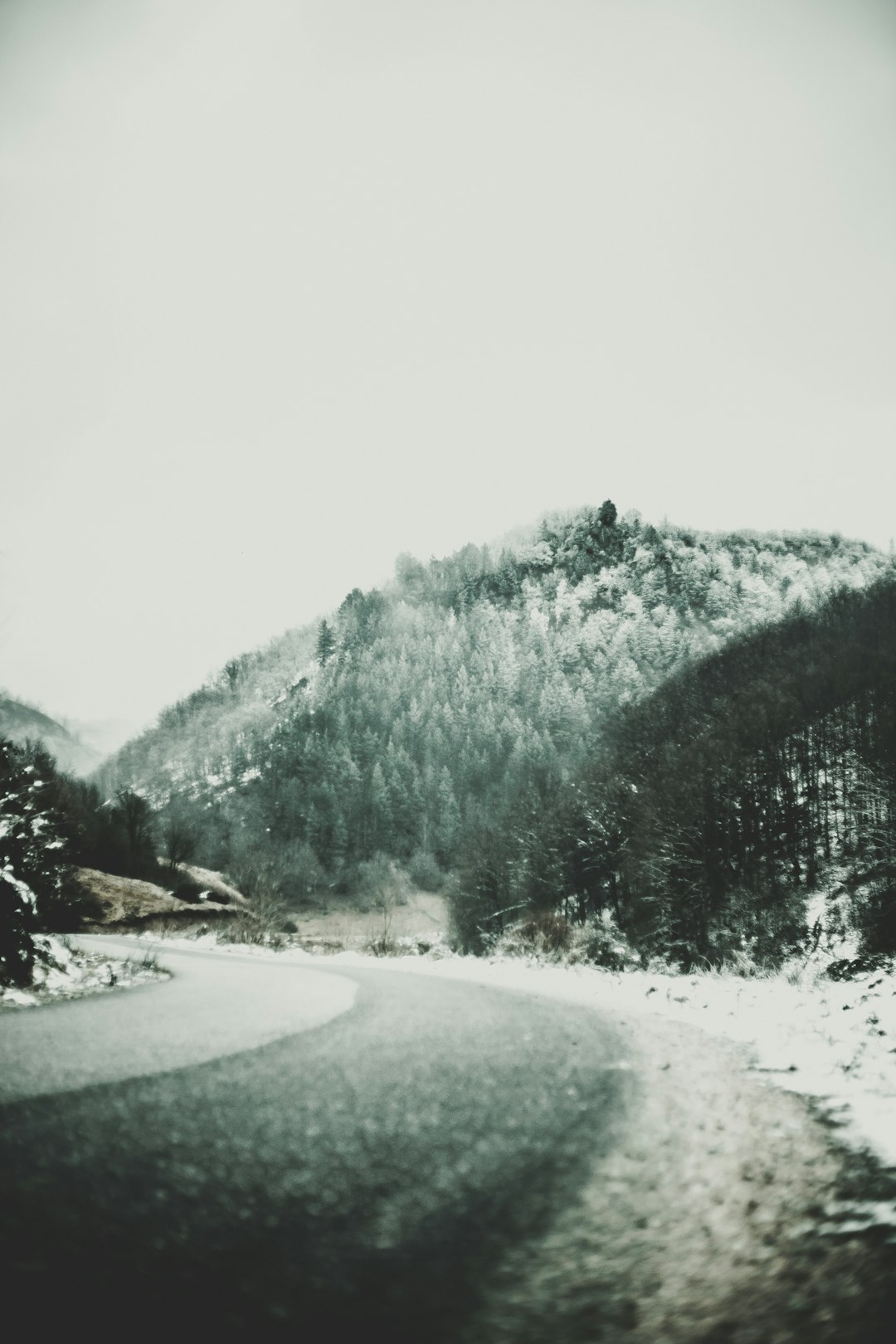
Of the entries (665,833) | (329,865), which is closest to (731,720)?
(665,833)

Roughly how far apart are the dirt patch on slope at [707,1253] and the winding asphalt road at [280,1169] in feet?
0.44

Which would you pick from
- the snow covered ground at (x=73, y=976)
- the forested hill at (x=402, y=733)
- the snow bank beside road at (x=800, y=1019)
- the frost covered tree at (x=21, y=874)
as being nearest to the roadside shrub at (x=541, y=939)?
the snow bank beside road at (x=800, y=1019)

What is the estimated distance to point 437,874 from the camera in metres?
107

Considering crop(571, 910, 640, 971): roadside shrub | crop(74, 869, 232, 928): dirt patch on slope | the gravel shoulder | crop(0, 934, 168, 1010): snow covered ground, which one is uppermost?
the gravel shoulder

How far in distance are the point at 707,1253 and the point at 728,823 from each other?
44.1 meters

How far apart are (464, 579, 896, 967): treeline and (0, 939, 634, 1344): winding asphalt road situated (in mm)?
22867

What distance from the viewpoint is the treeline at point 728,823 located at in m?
36.4

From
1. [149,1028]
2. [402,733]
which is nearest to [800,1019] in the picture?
[149,1028]

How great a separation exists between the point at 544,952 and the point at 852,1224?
19.4 metres

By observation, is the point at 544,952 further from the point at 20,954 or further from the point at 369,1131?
the point at 369,1131

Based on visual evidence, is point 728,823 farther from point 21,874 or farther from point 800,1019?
point 21,874

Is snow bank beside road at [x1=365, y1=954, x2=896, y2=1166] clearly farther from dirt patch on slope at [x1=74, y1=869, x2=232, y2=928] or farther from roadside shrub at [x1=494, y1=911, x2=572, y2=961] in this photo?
dirt patch on slope at [x1=74, y1=869, x2=232, y2=928]

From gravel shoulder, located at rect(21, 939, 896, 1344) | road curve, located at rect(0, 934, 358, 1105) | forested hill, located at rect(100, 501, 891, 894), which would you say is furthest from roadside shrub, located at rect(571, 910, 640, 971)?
forested hill, located at rect(100, 501, 891, 894)

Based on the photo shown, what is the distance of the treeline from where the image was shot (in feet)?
120
